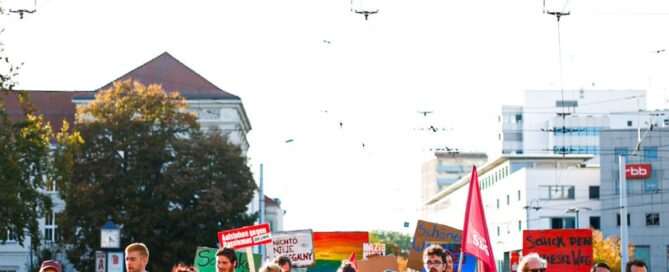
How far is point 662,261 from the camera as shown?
10162 centimetres

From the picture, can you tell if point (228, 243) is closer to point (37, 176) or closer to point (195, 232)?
point (37, 176)

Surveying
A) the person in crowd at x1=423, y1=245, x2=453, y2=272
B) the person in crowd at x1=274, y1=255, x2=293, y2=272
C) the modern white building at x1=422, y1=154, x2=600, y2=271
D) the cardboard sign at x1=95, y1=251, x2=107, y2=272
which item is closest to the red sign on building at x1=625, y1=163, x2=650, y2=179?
the modern white building at x1=422, y1=154, x2=600, y2=271

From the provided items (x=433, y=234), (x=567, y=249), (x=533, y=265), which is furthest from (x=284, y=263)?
(x=567, y=249)

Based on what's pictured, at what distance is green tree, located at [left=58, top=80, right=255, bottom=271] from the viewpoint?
65.4 metres

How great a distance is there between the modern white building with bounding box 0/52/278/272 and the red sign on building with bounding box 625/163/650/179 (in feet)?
83.1

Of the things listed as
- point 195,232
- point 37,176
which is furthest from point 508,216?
point 37,176

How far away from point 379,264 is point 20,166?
24370mm

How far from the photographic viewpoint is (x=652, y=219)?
334 feet

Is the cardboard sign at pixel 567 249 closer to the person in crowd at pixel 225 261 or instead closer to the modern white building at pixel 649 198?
the person in crowd at pixel 225 261

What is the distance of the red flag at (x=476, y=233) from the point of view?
46.4 ft

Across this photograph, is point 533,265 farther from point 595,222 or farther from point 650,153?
point 595,222

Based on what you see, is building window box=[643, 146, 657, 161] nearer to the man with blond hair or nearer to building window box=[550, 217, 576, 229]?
building window box=[550, 217, 576, 229]

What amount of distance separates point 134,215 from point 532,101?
89.2m

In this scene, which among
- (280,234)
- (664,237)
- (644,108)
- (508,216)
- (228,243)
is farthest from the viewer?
(644,108)
